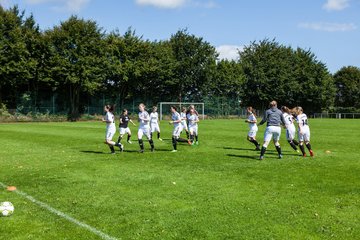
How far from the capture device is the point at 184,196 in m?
8.74

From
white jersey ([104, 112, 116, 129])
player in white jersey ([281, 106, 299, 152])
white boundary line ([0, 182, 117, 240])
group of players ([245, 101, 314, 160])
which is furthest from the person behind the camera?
player in white jersey ([281, 106, 299, 152])

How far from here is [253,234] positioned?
20.5 feet

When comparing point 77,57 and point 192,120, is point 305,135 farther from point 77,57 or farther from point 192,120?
point 77,57

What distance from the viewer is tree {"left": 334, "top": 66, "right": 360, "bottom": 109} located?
95.4 meters

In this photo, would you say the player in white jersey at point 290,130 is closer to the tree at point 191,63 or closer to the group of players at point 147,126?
the group of players at point 147,126

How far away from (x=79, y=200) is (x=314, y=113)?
7710 centimetres

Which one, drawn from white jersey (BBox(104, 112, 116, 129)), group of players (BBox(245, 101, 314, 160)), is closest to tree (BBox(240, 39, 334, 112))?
group of players (BBox(245, 101, 314, 160))

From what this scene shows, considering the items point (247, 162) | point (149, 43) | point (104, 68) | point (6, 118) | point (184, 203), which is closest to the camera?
point (184, 203)

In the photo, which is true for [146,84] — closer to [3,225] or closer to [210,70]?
[210,70]

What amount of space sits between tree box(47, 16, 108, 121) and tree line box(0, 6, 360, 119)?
13 centimetres

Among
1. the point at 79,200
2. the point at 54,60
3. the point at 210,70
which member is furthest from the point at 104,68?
the point at 79,200

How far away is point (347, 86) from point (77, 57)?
72.9 metres

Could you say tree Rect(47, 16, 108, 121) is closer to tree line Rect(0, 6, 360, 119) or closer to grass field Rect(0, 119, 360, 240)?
tree line Rect(0, 6, 360, 119)

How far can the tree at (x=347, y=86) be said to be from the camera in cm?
9544
